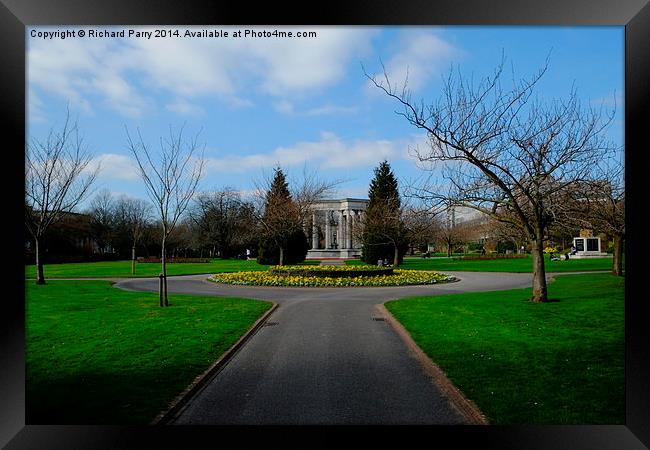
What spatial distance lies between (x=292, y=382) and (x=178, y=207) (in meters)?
7.17

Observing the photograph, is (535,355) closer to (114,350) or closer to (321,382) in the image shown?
(321,382)

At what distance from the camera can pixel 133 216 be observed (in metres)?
14.5

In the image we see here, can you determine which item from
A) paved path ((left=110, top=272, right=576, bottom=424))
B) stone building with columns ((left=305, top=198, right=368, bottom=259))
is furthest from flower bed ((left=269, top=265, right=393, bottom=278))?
stone building with columns ((left=305, top=198, right=368, bottom=259))

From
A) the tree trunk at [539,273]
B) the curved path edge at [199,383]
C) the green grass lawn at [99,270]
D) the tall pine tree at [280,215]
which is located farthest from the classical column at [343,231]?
the curved path edge at [199,383]

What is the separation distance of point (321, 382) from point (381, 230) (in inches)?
955

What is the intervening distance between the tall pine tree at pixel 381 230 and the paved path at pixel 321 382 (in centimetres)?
1901

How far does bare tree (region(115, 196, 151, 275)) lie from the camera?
1195cm

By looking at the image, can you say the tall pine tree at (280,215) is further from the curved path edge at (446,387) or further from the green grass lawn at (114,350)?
the curved path edge at (446,387)

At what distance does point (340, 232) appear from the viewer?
39.1 m

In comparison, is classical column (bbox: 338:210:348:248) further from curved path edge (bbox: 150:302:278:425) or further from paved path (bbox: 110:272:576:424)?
curved path edge (bbox: 150:302:278:425)
